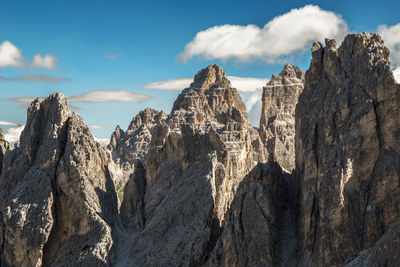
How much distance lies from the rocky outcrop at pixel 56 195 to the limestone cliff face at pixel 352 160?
50609 millimetres

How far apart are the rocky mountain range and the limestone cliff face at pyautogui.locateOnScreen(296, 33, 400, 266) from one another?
152 millimetres

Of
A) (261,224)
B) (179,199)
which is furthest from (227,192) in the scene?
(261,224)

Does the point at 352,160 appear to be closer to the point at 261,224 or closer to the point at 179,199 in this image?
the point at 261,224

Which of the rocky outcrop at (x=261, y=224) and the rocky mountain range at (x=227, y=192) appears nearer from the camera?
the rocky mountain range at (x=227, y=192)

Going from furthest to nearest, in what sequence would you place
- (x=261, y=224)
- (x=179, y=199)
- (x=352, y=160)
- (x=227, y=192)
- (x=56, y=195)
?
(x=56, y=195) < (x=227, y=192) < (x=179, y=199) < (x=261, y=224) < (x=352, y=160)

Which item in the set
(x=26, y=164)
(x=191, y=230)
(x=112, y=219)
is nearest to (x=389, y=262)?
(x=191, y=230)

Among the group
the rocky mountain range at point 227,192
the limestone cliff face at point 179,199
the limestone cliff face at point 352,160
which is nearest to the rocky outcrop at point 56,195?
the rocky mountain range at point 227,192

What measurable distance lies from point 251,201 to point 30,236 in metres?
52.5

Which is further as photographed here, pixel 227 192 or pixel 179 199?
pixel 227 192

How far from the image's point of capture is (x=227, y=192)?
3944 inches

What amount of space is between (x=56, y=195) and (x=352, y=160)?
69221 millimetres

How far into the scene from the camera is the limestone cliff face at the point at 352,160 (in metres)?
62.2

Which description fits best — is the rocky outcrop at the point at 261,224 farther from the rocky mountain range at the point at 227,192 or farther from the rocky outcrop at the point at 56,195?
the rocky outcrop at the point at 56,195

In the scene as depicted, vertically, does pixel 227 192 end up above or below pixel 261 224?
above
